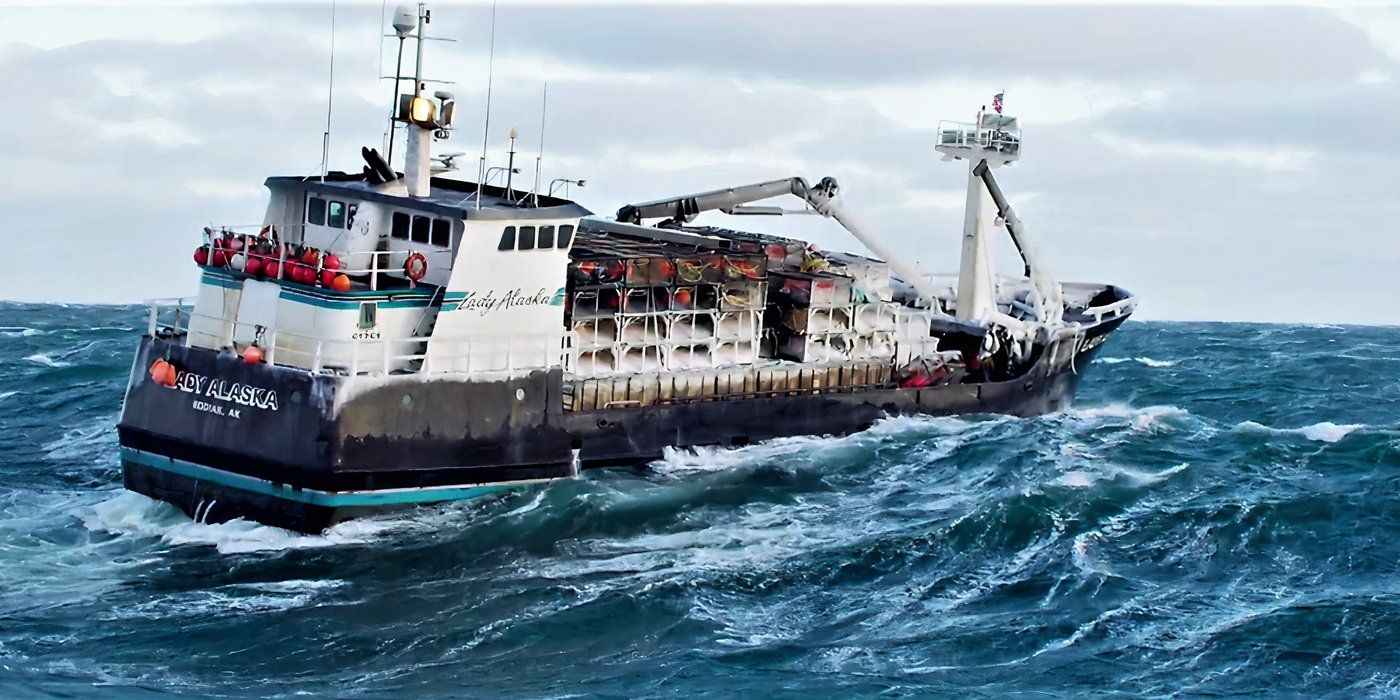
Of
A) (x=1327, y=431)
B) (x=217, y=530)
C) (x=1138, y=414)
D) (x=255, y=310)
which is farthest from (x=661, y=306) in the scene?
(x=1327, y=431)

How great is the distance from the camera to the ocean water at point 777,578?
70.0ft

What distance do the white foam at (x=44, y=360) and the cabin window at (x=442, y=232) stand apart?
20.7 metres

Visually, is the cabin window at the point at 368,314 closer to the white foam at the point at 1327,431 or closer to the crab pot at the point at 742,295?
the crab pot at the point at 742,295

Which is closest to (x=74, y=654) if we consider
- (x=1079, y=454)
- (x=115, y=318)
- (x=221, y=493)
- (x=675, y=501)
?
(x=221, y=493)

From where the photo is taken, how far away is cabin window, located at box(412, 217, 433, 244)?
96.4 ft

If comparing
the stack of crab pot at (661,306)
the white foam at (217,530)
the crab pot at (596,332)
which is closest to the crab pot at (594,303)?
the stack of crab pot at (661,306)

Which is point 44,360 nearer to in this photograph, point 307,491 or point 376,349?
point 376,349

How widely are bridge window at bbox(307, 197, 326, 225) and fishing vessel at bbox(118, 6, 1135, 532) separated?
33 millimetres

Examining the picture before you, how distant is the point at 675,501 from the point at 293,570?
708 cm

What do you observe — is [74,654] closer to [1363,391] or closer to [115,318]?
[1363,391]

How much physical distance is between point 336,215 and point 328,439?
5.29 metres

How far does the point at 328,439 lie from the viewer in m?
26.6

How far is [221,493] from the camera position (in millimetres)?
27438

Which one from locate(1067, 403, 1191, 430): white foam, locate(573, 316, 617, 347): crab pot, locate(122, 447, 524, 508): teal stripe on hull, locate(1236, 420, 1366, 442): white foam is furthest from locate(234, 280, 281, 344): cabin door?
locate(1236, 420, 1366, 442): white foam
